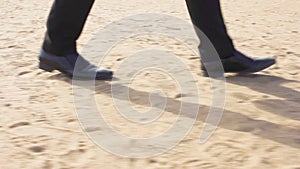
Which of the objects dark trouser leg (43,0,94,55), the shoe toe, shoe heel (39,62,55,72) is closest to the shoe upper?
the shoe toe

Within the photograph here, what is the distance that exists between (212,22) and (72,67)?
701 millimetres

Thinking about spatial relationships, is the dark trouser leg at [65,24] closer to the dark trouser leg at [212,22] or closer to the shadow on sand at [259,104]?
the shadow on sand at [259,104]

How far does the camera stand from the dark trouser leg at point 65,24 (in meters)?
2.54

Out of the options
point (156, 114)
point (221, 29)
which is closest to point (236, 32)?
point (221, 29)

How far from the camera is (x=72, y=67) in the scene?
2.66m

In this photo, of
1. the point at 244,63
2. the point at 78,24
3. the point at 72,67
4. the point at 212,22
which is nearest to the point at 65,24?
the point at 78,24

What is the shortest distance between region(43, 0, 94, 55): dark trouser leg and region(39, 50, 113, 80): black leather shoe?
0.03 m

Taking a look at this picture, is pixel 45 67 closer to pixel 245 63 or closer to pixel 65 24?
pixel 65 24

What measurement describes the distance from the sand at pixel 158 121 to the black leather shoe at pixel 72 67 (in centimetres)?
6

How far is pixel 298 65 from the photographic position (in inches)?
118

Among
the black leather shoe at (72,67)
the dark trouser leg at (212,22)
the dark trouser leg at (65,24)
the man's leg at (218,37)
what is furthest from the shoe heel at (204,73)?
the dark trouser leg at (65,24)

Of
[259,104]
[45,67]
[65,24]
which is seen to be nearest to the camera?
[259,104]

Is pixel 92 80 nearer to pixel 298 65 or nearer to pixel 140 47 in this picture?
pixel 140 47

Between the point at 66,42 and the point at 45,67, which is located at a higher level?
the point at 66,42
